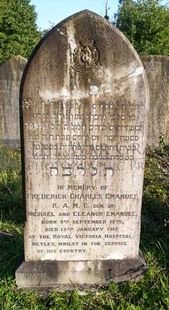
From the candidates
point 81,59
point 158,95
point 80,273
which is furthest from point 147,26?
point 80,273

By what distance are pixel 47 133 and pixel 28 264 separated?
1117 mm

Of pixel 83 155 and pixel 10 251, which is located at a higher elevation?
pixel 83 155

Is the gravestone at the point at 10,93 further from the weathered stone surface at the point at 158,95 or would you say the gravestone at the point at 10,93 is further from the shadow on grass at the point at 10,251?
the shadow on grass at the point at 10,251

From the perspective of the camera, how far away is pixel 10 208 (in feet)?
14.5

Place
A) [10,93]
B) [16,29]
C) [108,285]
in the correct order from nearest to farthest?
1. [108,285]
2. [10,93]
3. [16,29]

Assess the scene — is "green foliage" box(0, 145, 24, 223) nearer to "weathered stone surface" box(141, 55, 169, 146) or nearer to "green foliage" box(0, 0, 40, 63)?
"weathered stone surface" box(141, 55, 169, 146)

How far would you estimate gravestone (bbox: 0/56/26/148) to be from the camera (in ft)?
20.6

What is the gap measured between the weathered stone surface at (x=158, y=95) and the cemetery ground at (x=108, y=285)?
7.95 feet

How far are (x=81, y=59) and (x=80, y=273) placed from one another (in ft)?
5.69

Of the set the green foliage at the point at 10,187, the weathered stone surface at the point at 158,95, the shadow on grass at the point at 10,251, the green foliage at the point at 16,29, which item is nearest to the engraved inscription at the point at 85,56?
the shadow on grass at the point at 10,251

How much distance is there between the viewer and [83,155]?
8.67ft

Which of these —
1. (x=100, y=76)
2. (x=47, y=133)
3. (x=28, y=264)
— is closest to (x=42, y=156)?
(x=47, y=133)

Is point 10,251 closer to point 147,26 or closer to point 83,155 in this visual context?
point 83,155

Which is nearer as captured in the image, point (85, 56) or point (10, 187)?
point (85, 56)
